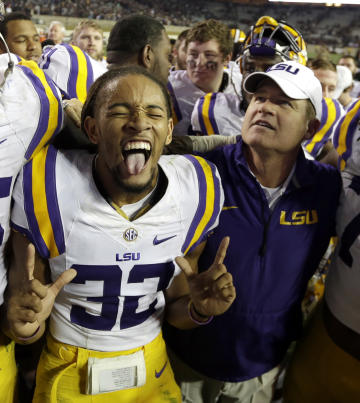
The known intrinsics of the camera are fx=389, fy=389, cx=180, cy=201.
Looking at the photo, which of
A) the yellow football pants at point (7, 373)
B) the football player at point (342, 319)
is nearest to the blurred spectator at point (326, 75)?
the football player at point (342, 319)

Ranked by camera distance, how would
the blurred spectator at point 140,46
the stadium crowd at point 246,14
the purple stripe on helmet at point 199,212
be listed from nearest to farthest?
1. the purple stripe on helmet at point 199,212
2. the blurred spectator at point 140,46
3. the stadium crowd at point 246,14

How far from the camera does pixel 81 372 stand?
4.51 feet

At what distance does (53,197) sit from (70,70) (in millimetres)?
1246

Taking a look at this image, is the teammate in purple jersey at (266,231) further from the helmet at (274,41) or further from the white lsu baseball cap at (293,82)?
the helmet at (274,41)

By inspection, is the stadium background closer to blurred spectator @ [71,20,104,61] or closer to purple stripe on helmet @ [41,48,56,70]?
blurred spectator @ [71,20,104,61]

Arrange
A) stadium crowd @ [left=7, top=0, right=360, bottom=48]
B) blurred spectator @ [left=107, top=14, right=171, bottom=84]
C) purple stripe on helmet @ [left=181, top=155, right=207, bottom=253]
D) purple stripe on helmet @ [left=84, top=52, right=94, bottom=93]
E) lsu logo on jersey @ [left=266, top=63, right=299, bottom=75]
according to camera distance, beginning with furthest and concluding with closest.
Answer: stadium crowd @ [left=7, top=0, right=360, bottom=48], purple stripe on helmet @ [left=84, top=52, right=94, bottom=93], blurred spectator @ [left=107, top=14, right=171, bottom=84], lsu logo on jersey @ [left=266, top=63, right=299, bottom=75], purple stripe on helmet @ [left=181, top=155, right=207, bottom=253]

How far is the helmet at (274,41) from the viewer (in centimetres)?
249

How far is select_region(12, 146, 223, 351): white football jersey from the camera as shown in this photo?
1.24m

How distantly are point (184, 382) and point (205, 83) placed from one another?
7.94ft

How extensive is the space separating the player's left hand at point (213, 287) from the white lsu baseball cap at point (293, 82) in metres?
0.71

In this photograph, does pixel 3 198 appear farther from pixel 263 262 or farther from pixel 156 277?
pixel 263 262

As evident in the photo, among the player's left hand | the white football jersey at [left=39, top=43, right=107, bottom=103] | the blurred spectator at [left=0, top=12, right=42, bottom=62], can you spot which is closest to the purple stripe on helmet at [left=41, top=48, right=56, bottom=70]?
the white football jersey at [left=39, top=43, right=107, bottom=103]

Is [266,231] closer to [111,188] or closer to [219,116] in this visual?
[111,188]

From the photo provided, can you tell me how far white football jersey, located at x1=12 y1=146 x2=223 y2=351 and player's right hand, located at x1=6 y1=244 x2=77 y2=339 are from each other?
72mm
